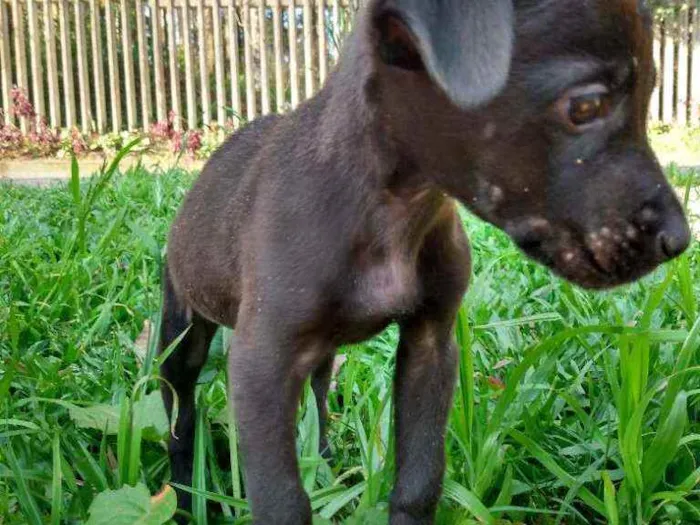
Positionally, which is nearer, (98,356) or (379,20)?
(379,20)

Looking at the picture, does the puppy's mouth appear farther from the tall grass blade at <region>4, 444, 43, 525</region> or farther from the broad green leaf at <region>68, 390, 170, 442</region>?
the tall grass blade at <region>4, 444, 43, 525</region>

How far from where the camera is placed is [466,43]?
1439 millimetres

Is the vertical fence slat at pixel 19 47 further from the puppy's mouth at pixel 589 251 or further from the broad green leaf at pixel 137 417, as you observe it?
the puppy's mouth at pixel 589 251

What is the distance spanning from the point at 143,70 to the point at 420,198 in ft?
33.1

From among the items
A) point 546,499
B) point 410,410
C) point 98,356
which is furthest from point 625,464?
point 98,356

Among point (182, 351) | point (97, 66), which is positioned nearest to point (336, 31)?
point (182, 351)

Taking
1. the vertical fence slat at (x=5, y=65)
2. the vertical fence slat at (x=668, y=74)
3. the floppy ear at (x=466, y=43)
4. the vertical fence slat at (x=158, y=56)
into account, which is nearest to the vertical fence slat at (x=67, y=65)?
the vertical fence slat at (x=5, y=65)

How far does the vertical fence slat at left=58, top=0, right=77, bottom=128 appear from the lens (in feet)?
37.4

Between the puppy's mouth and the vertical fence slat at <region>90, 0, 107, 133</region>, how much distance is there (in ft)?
33.7

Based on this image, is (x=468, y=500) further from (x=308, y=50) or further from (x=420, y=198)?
(x=308, y=50)

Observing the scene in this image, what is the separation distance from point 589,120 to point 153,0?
10830 mm

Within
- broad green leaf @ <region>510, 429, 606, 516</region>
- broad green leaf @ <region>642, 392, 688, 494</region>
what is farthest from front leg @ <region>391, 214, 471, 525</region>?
broad green leaf @ <region>642, 392, 688, 494</region>

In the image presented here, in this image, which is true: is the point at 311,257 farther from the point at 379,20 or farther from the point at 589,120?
the point at 589,120

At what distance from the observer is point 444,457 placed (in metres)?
2.02
